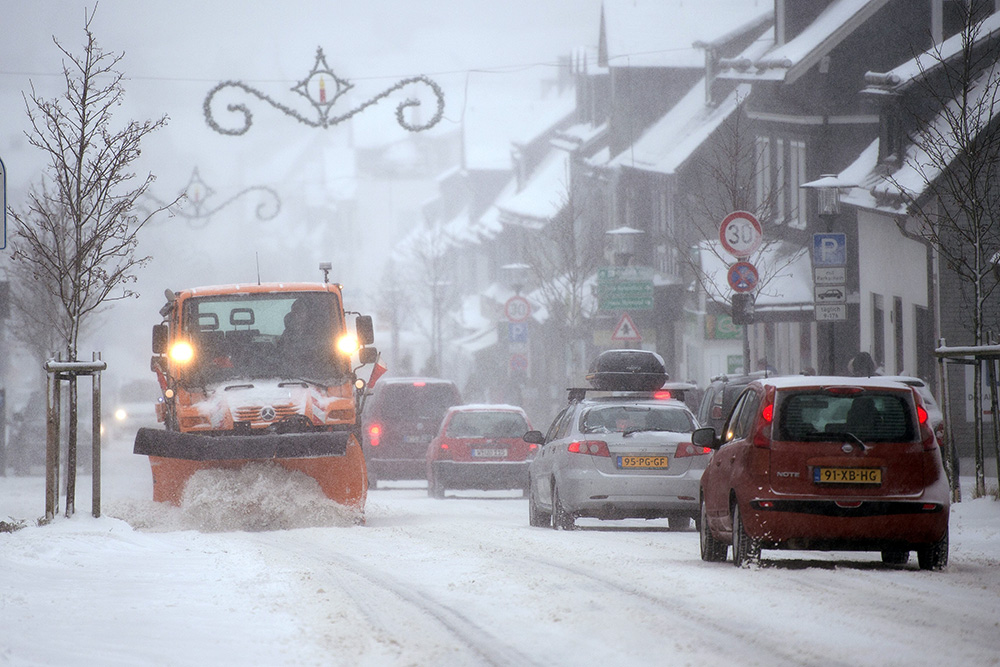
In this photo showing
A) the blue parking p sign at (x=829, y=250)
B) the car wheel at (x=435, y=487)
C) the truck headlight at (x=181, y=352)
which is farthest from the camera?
the car wheel at (x=435, y=487)

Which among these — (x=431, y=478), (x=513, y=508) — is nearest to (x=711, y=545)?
(x=513, y=508)

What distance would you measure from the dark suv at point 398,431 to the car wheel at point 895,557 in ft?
Result: 53.0

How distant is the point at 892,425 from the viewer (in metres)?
11.7

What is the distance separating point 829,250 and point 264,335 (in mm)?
→ 9612

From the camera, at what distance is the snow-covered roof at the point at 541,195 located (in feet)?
206

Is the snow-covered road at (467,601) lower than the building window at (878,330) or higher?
lower

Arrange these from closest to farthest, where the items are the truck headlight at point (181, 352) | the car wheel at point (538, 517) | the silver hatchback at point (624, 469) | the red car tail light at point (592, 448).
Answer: the silver hatchback at point (624, 469) < the red car tail light at point (592, 448) < the car wheel at point (538, 517) < the truck headlight at point (181, 352)

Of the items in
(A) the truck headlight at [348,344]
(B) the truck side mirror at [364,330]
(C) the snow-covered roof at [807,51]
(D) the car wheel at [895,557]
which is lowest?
(D) the car wheel at [895,557]

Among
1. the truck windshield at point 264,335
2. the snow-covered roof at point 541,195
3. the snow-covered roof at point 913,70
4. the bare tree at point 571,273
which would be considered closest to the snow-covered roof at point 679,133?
the bare tree at point 571,273

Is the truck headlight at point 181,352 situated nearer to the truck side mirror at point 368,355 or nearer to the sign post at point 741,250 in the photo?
the truck side mirror at point 368,355

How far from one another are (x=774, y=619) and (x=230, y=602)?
10.4 ft

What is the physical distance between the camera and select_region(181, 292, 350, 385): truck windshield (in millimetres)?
18188

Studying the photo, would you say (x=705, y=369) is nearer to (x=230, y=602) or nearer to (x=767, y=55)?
(x=767, y=55)

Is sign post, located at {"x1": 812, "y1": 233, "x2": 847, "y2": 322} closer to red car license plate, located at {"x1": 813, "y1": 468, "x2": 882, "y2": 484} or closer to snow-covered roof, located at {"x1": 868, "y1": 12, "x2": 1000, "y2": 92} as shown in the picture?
snow-covered roof, located at {"x1": 868, "y1": 12, "x2": 1000, "y2": 92}
